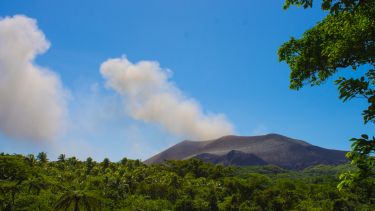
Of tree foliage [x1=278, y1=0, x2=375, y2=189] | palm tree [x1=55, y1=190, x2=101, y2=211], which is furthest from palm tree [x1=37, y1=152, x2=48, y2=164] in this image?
tree foliage [x1=278, y1=0, x2=375, y2=189]

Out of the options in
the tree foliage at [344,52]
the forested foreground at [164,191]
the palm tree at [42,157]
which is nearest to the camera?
the tree foliage at [344,52]

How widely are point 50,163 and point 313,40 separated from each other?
5119 inches

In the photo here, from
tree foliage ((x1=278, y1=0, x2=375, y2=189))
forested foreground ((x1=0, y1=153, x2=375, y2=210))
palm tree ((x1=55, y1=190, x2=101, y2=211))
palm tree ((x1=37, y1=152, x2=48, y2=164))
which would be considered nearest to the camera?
tree foliage ((x1=278, y1=0, x2=375, y2=189))

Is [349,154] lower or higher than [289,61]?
lower

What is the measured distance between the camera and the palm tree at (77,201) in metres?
52.8

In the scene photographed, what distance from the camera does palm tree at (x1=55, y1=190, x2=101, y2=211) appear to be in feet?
173

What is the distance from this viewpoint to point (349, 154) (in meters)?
7.28

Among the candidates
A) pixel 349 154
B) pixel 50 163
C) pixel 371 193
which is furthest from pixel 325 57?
pixel 50 163

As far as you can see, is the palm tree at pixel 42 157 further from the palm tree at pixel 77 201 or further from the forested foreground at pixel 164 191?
the palm tree at pixel 77 201

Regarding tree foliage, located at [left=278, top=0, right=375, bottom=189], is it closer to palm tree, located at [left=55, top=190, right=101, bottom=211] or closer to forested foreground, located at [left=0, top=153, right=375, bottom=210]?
palm tree, located at [left=55, top=190, right=101, bottom=211]

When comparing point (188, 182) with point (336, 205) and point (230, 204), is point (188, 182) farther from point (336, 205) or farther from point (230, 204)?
point (336, 205)

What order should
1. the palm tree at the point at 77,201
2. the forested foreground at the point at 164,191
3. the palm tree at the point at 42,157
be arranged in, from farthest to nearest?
the palm tree at the point at 42,157
the forested foreground at the point at 164,191
the palm tree at the point at 77,201

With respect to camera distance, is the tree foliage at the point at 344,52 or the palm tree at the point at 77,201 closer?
the tree foliage at the point at 344,52

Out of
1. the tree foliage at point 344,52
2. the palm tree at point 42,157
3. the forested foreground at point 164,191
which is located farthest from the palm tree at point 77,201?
the palm tree at point 42,157
